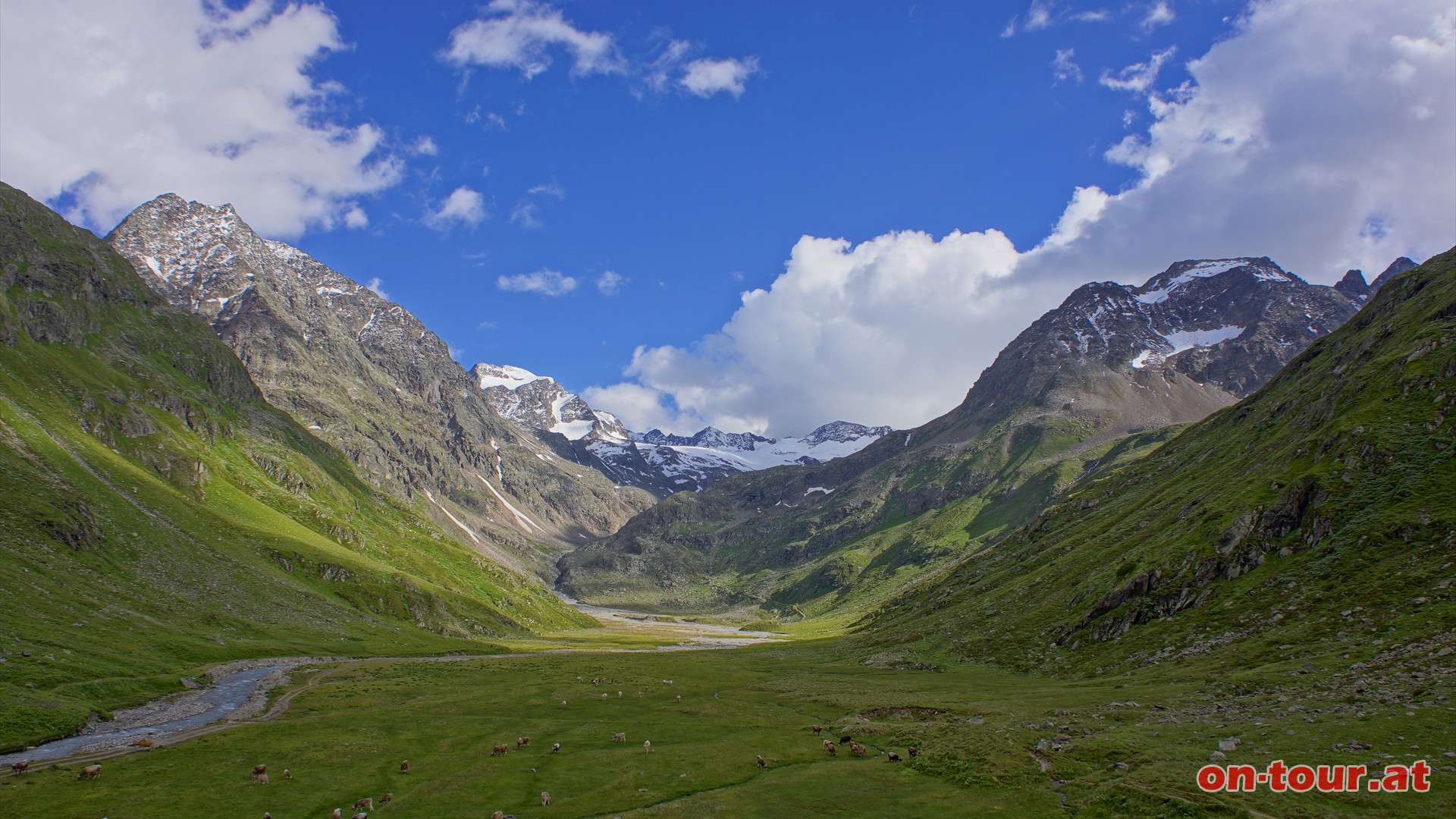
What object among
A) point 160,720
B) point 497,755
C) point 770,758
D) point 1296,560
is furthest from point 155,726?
point 1296,560

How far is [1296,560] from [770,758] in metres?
61.8

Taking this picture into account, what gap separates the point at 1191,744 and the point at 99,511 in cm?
16898

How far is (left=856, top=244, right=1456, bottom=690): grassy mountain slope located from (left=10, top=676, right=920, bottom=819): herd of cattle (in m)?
28.0

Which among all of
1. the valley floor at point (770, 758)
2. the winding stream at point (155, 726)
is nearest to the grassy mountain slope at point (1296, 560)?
the valley floor at point (770, 758)

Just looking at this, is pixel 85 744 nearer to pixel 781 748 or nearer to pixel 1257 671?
pixel 781 748

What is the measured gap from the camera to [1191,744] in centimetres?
3812

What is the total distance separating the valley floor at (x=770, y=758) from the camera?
3372cm

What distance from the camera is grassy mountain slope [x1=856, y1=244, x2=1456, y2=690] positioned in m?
52.1

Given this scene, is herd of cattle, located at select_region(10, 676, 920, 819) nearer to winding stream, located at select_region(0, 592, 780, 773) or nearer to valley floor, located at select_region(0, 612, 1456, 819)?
valley floor, located at select_region(0, 612, 1456, 819)

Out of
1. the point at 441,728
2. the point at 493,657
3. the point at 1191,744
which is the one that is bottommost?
the point at 493,657

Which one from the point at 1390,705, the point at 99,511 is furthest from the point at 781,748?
the point at 99,511

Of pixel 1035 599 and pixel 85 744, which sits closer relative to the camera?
pixel 85 744

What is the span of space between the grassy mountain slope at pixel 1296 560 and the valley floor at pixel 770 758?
→ 315 inches

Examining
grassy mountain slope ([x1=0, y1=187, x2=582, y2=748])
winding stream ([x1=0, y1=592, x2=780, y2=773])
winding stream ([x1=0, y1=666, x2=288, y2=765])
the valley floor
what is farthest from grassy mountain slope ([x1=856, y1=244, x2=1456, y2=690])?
grassy mountain slope ([x1=0, y1=187, x2=582, y2=748])
